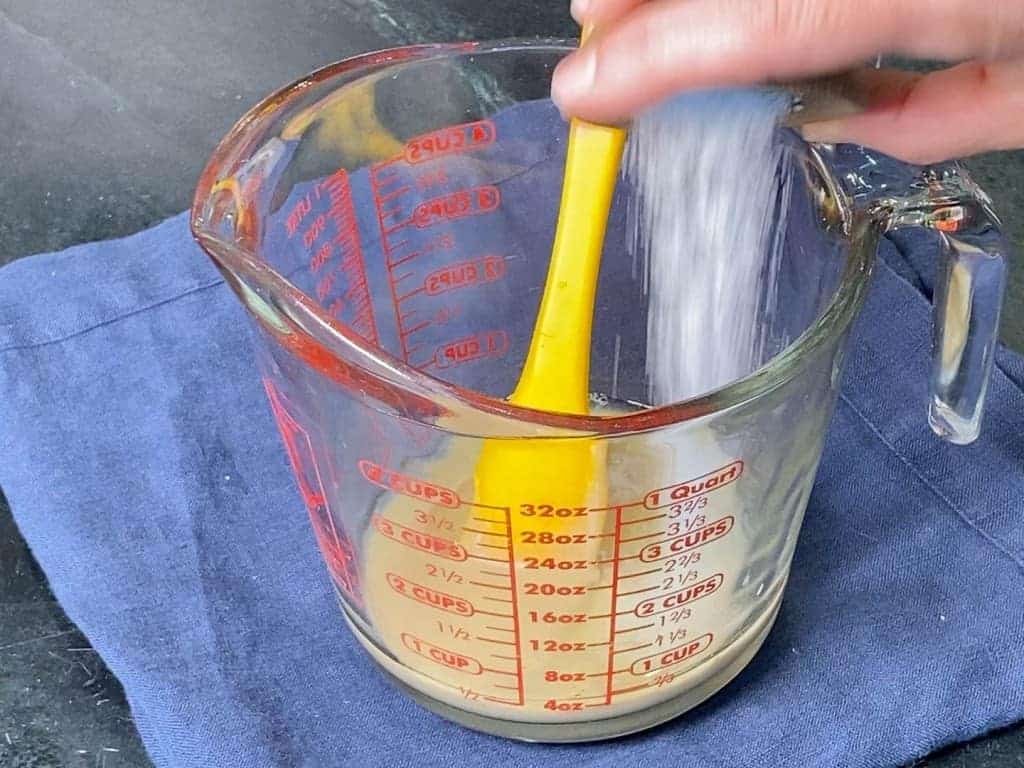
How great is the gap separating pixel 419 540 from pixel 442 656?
0.21ft

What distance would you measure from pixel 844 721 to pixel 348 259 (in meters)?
0.35

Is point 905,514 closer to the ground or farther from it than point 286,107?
closer to the ground

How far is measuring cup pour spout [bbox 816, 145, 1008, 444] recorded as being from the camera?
563 millimetres

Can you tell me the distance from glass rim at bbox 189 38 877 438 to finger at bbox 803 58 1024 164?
0.03m

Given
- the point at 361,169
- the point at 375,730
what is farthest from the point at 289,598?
the point at 361,169

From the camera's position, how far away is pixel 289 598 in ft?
2.25

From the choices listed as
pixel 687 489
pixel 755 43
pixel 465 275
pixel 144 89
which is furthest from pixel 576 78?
pixel 144 89

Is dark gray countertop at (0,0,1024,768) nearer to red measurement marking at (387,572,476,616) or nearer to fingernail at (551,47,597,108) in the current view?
red measurement marking at (387,572,476,616)

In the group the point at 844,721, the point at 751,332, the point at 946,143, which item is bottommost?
the point at 844,721

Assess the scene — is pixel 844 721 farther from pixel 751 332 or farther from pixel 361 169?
pixel 361 169

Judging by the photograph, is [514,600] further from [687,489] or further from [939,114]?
[939,114]

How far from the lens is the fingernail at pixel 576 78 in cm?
49

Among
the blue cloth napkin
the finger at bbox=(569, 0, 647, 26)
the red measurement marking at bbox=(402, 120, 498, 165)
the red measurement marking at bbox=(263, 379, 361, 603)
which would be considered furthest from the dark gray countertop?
the finger at bbox=(569, 0, 647, 26)

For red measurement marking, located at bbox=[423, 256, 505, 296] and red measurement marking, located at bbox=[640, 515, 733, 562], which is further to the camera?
red measurement marking, located at bbox=[423, 256, 505, 296]
